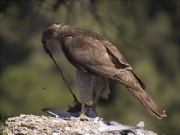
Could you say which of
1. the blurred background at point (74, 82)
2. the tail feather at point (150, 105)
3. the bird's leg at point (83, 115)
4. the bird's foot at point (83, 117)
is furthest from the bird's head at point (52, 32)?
the blurred background at point (74, 82)

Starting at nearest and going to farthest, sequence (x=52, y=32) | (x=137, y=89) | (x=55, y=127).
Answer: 1. (x=55, y=127)
2. (x=137, y=89)
3. (x=52, y=32)

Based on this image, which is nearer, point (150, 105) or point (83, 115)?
point (150, 105)

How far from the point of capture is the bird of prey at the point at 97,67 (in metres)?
7.23

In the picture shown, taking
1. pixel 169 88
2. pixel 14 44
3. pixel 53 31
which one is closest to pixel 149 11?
pixel 169 88

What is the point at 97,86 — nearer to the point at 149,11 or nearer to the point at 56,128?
the point at 56,128

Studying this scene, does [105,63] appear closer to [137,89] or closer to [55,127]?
[137,89]

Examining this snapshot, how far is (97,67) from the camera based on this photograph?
288 inches

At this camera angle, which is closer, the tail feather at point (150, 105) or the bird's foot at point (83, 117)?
the tail feather at point (150, 105)

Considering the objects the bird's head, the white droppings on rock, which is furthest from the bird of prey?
the white droppings on rock

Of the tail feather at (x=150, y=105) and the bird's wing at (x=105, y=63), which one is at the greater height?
the bird's wing at (x=105, y=63)

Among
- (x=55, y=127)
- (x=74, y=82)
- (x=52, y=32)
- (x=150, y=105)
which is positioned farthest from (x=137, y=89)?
(x=74, y=82)

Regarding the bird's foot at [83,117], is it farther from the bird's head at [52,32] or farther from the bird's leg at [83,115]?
the bird's head at [52,32]

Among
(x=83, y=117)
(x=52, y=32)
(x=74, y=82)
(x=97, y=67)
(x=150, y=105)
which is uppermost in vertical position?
(x=74, y=82)

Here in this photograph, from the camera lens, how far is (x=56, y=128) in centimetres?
652
